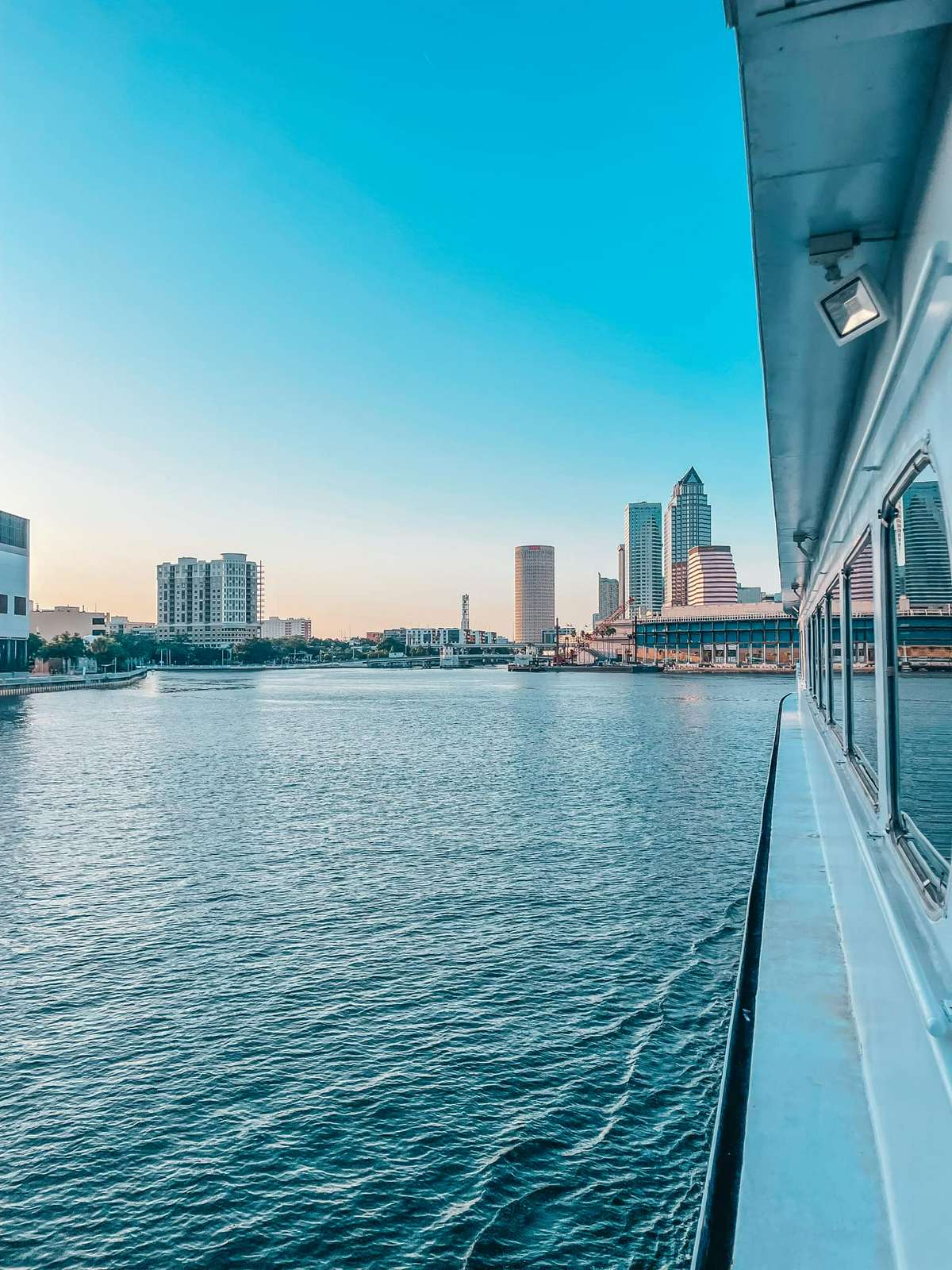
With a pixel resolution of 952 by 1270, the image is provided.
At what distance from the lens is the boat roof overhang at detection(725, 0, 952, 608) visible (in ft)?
7.78

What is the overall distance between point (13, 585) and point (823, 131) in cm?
8103

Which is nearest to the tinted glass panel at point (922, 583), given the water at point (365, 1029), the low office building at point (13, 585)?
the water at point (365, 1029)

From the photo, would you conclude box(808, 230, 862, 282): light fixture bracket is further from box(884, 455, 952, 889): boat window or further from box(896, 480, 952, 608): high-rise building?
box(896, 480, 952, 608): high-rise building

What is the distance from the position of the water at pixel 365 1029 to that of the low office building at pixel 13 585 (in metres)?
57.5

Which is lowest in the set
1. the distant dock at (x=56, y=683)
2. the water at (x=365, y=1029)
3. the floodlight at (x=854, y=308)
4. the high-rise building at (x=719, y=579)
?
the water at (x=365, y=1029)

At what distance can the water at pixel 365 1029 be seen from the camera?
5.86 metres

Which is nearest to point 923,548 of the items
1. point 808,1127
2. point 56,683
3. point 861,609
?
point 808,1127

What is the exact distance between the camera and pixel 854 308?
373 centimetres

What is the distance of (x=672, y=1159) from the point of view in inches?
254

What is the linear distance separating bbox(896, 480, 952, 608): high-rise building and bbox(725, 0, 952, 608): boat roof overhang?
0.95 m

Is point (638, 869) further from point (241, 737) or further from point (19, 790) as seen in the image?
point (241, 737)

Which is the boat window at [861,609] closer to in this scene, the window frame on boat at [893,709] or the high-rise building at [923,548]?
the window frame on boat at [893,709]

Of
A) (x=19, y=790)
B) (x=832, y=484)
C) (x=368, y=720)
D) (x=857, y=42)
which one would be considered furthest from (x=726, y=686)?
(x=857, y=42)

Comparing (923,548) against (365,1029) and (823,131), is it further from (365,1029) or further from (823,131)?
(365,1029)
